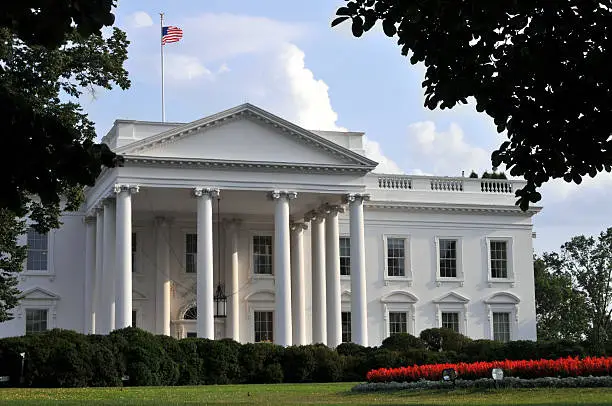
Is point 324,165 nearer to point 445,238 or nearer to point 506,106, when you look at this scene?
point 445,238

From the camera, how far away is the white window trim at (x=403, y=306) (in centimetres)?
5178

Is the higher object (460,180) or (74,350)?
(460,180)

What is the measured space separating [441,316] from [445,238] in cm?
400

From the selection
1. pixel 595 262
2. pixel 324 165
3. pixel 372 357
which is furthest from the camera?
pixel 595 262

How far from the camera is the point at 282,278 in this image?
43125 mm

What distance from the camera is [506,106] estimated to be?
41.9 ft

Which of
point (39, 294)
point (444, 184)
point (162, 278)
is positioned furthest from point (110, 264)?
point (444, 184)

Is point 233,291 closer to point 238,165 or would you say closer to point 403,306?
point 238,165

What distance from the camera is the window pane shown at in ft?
159

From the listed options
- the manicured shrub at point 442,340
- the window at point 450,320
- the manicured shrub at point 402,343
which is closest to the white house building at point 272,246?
the window at point 450,320

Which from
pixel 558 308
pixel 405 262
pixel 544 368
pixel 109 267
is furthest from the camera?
pixel 558 308

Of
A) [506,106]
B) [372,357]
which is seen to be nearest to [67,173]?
[506,106]

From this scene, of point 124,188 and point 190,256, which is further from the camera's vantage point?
point 190,256

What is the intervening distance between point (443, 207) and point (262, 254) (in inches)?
377
